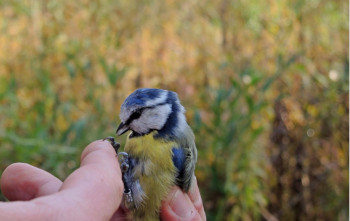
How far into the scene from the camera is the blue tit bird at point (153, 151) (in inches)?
40.6

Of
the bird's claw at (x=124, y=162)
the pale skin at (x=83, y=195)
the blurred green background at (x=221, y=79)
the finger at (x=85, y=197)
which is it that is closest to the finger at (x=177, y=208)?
the pale skin at (x=83, y=195)

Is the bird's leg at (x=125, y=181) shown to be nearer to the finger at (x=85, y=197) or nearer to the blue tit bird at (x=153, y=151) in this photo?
the blue tit bird at (x=153, y=151)

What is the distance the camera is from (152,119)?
3.56 feet

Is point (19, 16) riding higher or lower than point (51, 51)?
higher

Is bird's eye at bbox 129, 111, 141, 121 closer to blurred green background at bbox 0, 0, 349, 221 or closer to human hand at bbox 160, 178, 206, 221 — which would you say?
human hand at bbox 160, 178, 206, 221

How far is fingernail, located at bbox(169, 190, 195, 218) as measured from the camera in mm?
1039

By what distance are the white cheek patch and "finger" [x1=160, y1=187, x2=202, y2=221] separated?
0.49 feet

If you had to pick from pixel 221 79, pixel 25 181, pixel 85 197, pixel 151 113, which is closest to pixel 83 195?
pixel 85 197

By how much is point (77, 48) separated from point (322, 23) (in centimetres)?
118

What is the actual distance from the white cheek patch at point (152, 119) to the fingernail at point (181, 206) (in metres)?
0.16

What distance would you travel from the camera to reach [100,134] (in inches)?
62.9

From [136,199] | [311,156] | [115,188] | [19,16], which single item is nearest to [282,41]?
[311,156]

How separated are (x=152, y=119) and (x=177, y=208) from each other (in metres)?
0.21

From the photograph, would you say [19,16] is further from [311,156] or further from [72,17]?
[311,156]
